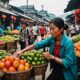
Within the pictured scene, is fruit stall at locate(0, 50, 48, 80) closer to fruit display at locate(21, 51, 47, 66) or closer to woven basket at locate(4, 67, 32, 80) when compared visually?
woven basket at locate(4, 67, 32, 80)

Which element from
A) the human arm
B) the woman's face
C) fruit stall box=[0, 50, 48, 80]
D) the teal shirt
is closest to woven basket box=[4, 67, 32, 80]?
fruit stall box=[0, 50, 48, 80]

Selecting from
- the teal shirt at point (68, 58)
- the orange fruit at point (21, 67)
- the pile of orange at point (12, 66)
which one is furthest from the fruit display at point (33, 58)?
the teal shirt at point (68, 58)

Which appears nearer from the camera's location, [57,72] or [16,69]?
[57,72]

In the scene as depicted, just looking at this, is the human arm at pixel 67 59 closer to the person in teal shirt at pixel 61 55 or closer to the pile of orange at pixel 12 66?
the person in teal shirt at pixel 61 55

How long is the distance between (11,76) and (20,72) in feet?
0.57

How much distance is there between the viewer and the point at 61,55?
439 cm

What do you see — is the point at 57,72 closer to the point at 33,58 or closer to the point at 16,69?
the point at 16,69

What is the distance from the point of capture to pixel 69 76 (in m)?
4.32

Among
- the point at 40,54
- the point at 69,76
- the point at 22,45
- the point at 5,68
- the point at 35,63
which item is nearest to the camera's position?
the point at 69,76

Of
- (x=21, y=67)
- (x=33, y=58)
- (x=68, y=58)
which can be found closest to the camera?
(x=68, y=58)

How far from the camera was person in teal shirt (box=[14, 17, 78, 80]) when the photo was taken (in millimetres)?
4234

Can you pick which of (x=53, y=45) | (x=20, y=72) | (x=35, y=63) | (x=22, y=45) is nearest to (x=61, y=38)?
(x=53, y=45)

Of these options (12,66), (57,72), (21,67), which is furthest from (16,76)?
(57,72)

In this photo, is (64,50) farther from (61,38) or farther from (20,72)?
(20,72)
